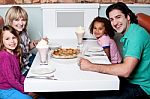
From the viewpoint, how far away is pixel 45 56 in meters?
2.12

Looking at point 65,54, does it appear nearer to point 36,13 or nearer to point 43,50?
point 43,50

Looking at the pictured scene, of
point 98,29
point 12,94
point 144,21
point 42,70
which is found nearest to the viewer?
point 42,70

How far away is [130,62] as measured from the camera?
6.29 feet

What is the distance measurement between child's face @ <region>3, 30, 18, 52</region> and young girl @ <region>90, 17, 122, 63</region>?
0.90 m

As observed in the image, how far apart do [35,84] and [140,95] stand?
31.4 inches

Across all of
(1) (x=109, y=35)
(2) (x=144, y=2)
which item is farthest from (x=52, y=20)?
(2) (x=144, y=2)

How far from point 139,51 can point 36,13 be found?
1836 mm

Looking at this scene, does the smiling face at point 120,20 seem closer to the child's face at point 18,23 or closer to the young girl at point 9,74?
the young girl at point 9,74

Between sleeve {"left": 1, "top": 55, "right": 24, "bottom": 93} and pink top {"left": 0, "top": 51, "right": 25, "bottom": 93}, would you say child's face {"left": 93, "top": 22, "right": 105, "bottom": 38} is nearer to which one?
pink top {"left": 0, "top": 51, "right": 25, "bottom": 93}

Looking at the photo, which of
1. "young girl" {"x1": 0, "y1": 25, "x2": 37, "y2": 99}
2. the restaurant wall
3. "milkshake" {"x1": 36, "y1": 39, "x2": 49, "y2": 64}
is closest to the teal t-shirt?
"milkshake" {"x1": 36, "y1": 39, "x2": 49, "y2": 64}

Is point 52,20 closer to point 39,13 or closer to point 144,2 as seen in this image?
point 39,13

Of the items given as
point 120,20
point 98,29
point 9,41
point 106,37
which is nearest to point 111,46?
point 106,37

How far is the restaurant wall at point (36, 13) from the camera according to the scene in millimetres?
3488

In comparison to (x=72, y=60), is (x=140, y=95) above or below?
below
